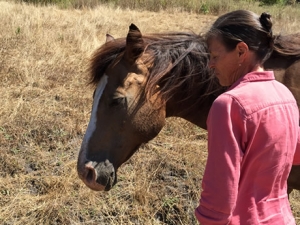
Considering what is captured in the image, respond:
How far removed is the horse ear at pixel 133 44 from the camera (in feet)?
6.49

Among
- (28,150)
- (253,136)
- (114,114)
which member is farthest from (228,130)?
(28,150)

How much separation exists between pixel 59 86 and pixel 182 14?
10.6 meters

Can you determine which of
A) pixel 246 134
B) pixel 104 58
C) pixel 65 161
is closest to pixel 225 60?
pixel 246 134

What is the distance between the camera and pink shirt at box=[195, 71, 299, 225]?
1.12 metres

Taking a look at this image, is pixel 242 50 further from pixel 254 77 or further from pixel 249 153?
pixel 249 153

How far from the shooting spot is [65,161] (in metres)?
3.61

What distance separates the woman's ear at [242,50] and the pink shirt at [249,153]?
6 centimetres

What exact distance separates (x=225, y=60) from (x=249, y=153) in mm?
309

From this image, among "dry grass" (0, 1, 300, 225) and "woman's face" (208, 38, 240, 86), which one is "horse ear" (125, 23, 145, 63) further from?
"woman's face" (208, 38, 240, 86)

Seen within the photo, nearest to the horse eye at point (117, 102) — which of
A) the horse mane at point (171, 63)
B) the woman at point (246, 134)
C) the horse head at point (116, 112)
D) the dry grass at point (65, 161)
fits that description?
the horse head at point (116, 112)

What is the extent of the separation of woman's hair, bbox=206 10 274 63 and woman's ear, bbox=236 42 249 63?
14mm

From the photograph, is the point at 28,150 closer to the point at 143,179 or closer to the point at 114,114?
the point at 143,179

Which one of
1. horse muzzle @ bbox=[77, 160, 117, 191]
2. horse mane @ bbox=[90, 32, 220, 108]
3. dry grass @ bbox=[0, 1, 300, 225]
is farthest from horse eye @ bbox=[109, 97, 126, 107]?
dry grass @ bbox=[0, 1, 300, 225]

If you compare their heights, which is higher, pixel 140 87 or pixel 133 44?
pixel 133 44
